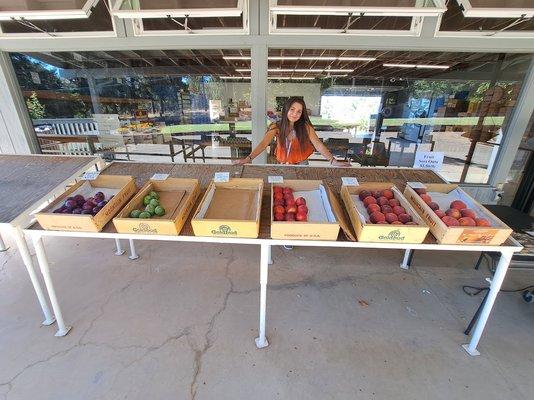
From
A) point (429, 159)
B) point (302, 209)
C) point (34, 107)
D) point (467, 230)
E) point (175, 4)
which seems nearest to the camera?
point (467, 230)

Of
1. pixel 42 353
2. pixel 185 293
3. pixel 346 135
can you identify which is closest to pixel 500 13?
pixel 346 135

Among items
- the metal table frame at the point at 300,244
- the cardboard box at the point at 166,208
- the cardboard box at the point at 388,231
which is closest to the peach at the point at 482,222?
the metal table frame at the point at 300,244

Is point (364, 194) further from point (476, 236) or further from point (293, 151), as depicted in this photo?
point (293, 151)

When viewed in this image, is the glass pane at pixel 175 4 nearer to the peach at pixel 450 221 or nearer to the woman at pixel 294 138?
the woman at pixel 294 138

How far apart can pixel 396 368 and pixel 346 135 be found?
3.57 m

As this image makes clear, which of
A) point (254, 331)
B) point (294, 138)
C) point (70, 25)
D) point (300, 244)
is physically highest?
point (70, 25)

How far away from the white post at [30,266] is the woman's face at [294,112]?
1.94 metres

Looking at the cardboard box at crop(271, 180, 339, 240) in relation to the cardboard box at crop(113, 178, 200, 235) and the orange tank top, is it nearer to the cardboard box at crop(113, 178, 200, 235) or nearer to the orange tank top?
the cardboard box at crop(113, 178, 200, 235)

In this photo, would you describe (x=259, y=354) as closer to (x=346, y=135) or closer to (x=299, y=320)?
(x=299, y=320)

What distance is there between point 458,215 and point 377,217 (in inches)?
17.9

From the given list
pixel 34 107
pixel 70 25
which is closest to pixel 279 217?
pixel 70 25

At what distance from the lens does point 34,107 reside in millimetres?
3338

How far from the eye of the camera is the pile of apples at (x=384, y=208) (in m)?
1.27

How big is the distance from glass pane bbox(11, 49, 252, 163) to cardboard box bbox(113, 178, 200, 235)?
1.89 metres
